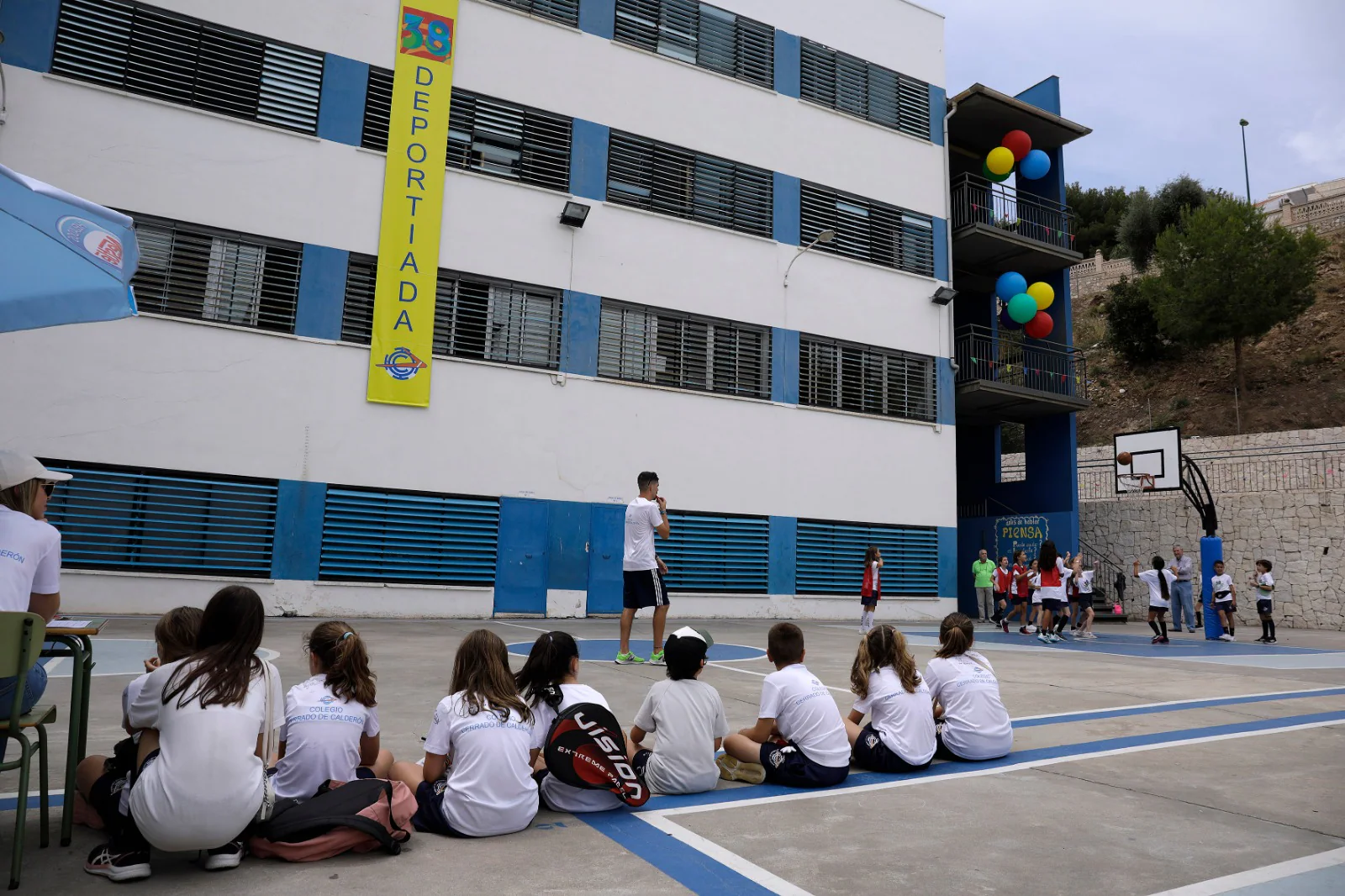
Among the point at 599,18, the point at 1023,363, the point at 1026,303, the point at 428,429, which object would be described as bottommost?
the point at 428,429

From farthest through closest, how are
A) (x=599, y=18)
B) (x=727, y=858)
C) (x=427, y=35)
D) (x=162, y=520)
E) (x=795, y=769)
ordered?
(x=599, y=18)
(x=427, y=35)
(x=162, y=520)
(x=795, y=769)
(x=727, y=858)

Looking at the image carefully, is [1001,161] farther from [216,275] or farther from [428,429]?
[216,275]

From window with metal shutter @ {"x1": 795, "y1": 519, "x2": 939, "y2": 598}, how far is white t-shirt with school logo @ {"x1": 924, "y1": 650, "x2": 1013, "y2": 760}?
13.8 meters

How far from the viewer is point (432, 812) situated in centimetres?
399

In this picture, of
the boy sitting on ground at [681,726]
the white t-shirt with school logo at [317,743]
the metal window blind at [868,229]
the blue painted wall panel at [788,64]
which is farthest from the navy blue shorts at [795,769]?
the blue painted wall panel at [788,64]

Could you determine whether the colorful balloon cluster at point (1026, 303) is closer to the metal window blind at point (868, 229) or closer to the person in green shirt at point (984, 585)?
the metal window blind at point (868, 229)

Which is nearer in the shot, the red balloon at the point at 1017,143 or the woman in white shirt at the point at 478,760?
the woman in white shirt at the point at 478,760

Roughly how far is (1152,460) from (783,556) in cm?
1183

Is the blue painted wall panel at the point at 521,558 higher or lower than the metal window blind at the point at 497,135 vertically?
lower

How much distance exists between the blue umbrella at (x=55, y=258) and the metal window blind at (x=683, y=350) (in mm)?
12921

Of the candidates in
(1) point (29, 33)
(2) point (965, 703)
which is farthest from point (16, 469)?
(1) point (29, 33)

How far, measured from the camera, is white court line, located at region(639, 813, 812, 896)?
3.37 m

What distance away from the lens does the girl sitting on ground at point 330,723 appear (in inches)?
153

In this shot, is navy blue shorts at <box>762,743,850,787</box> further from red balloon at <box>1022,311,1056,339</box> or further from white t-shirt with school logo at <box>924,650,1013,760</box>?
red balloon at <box>1022,311,1056,339</box>
